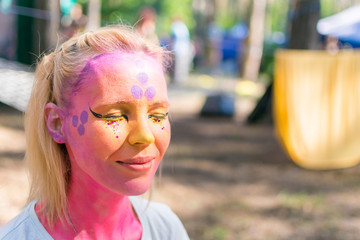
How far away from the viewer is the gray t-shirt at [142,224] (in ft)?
4.09

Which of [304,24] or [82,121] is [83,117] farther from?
[304,24]

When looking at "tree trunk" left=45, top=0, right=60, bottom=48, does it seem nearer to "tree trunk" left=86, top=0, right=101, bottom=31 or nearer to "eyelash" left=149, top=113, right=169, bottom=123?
"tree trunk" left=86, top=0, right=101, bottom=31

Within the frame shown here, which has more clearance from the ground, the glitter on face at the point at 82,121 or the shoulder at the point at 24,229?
the glitter on face at the point at 82,121

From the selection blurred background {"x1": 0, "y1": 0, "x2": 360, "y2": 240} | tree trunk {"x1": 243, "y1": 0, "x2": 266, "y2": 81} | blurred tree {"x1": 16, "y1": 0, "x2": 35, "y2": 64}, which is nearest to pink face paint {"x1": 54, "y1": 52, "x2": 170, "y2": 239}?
blurred background {"x1": 0, "y1": 0, "x2": 360, "y2": 240}

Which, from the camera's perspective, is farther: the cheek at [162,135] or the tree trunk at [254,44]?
the tree trunk at [254,44]

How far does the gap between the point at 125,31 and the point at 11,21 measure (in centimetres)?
697

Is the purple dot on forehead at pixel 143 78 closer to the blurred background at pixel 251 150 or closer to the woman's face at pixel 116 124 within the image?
the woman's face at pixel 116 124

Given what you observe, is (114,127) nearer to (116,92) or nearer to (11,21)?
(116,92)

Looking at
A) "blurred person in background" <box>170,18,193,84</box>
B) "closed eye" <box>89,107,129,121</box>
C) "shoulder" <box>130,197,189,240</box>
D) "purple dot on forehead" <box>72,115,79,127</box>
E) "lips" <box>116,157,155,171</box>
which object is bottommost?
"blurred person in background" <box>170,18,193,84</box>

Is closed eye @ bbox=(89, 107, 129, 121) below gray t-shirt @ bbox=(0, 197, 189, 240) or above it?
above

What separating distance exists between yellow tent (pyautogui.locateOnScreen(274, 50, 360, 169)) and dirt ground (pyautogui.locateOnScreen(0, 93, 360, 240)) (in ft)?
1.09

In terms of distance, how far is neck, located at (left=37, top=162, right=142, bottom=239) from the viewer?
51.6 inches

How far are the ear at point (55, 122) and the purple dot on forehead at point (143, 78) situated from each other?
0.25 m

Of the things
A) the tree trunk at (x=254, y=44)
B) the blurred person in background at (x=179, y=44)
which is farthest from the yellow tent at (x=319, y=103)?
the tree trunk at (x=254, y=44)
